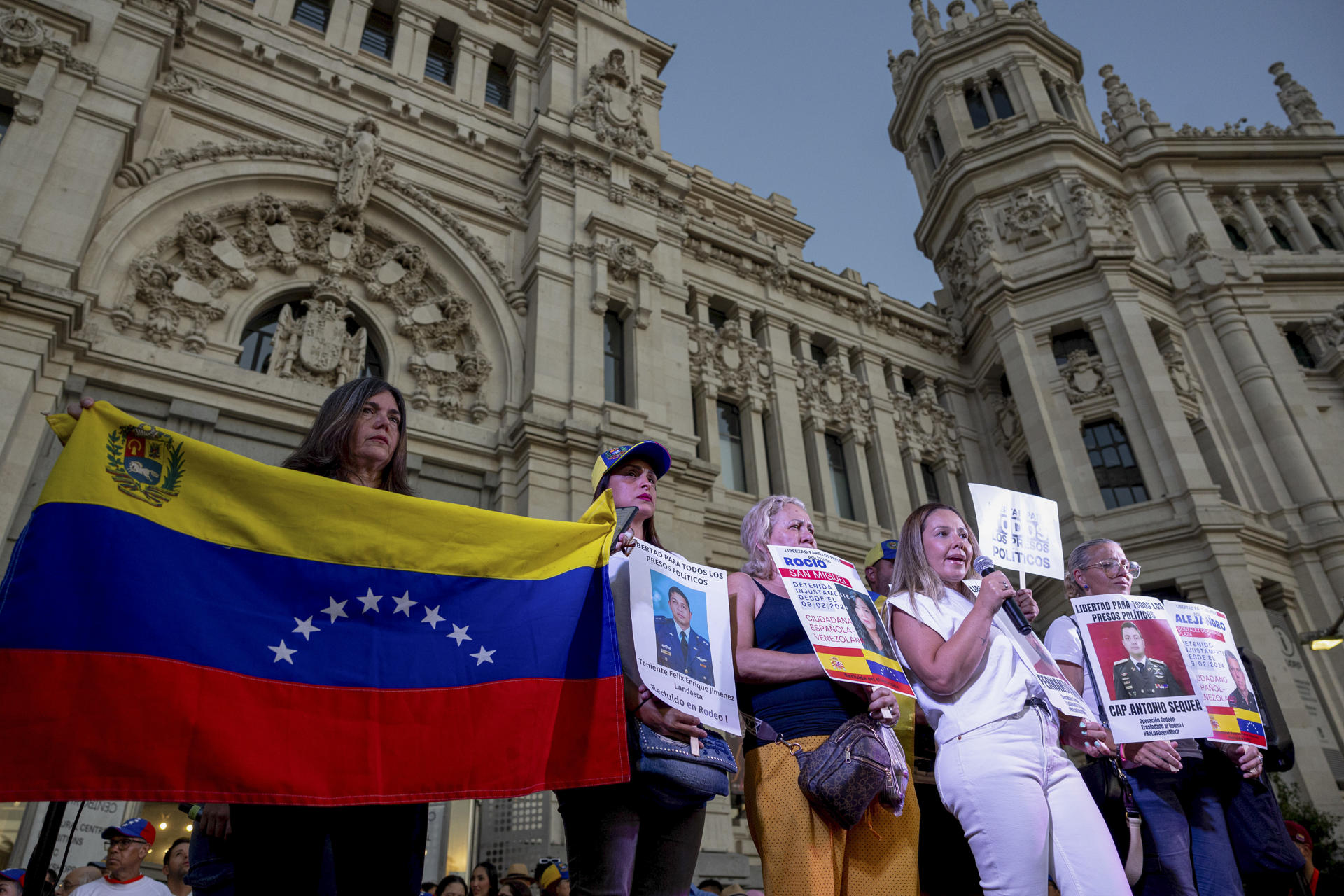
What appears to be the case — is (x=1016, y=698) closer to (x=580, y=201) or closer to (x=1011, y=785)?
(x=1011, y=785)

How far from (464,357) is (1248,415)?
1927 centimetres

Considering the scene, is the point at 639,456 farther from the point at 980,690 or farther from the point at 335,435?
the point at 980,690

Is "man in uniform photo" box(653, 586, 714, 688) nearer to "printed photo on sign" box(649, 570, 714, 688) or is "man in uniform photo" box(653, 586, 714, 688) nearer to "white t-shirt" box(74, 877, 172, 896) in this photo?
"printed photo on sign" box(649, 570, 714, 688)

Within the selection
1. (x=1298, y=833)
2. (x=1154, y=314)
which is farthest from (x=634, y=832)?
(x=1154, y=314)

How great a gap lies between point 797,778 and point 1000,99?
93.7 ft

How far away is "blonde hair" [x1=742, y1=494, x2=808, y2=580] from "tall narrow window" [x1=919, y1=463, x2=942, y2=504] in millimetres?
18886

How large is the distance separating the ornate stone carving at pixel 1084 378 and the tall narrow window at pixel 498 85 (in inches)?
595

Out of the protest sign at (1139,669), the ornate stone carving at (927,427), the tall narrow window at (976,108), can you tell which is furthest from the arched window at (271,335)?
the tall narrow window at (976,108)

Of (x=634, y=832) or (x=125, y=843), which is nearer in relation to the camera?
(x=634, y=832)

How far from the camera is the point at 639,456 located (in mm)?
4188

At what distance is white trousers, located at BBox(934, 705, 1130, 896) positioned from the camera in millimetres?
3262

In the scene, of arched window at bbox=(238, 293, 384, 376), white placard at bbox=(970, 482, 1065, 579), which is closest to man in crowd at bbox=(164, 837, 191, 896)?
white placard at bbox=(970, 482, 1065, 579)

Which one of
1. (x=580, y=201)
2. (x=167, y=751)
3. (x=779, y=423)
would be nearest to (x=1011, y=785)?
(x=167, y=751)

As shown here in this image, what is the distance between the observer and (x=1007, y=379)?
Result: 77.6 feet
